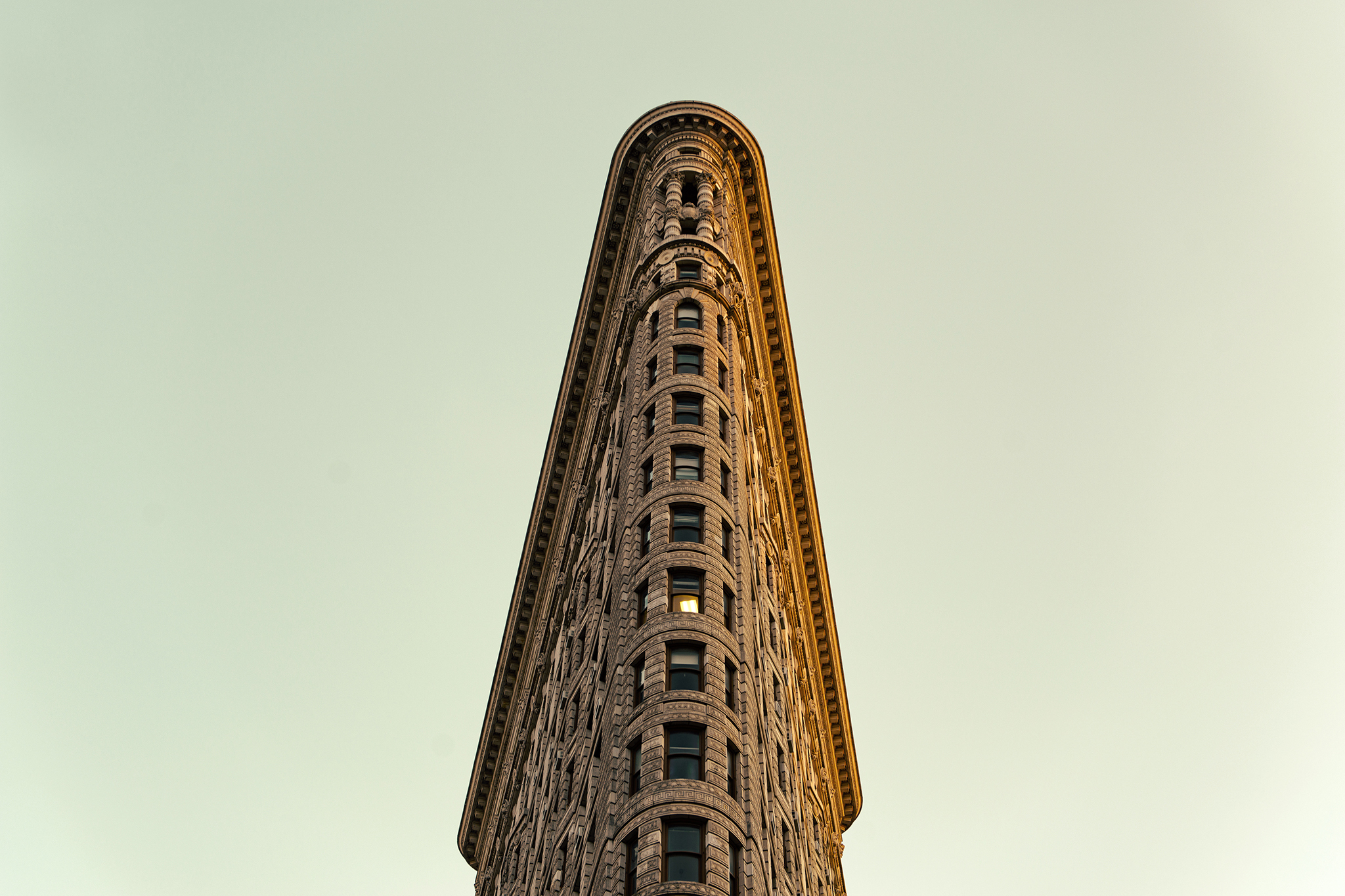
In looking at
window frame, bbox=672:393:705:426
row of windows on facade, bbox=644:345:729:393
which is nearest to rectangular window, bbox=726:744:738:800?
window frame, bbox=672:393:705:426

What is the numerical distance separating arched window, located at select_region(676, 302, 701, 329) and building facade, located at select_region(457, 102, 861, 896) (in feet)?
0.49

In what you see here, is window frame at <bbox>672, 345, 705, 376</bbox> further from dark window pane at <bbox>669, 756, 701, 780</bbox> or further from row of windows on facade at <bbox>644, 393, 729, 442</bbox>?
dark window pane at <bbox>669, 756, 701, 780</bbox>

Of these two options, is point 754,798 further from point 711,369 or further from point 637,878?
point 711,369

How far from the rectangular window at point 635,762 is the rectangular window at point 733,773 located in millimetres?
2950

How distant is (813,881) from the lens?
65.7m

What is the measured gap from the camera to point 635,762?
4647 centimetres

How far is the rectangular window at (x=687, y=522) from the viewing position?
54.6m

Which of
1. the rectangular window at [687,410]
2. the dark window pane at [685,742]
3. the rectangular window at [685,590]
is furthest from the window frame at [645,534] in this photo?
the dark window pane at [685,742]

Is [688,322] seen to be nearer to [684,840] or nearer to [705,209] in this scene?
[705,209]

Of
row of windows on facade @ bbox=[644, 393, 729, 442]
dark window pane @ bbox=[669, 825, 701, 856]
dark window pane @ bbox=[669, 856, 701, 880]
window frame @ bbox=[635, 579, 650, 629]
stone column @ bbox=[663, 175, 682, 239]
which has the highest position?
stone column @ bbox=[663, 175, 682, 239]

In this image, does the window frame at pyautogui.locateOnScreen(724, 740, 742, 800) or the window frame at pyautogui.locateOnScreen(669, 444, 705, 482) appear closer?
the window frame at pyautogui.locateOnScreen(724, 740, 742, 800)

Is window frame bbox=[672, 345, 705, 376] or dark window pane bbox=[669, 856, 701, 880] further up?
window frame bbox=[672, 345, 705, 376]

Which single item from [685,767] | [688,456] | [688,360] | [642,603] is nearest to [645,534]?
[642,603]

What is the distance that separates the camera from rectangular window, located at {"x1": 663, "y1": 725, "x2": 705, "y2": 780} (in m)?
44.4
